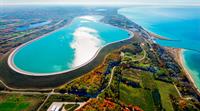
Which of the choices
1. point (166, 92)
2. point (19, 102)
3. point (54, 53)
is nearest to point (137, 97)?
point (166, 92)

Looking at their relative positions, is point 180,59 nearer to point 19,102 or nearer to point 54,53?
point 54,53

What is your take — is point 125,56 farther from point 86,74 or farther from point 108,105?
point 108,105

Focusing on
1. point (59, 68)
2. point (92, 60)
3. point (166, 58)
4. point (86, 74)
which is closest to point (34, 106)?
point (86, 74)

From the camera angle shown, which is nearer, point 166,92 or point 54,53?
point 166,92

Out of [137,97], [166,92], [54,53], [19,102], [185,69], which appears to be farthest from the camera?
[54,53]

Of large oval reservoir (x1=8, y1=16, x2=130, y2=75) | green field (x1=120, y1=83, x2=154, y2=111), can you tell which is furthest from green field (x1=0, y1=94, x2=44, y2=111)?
green field (x1=120, y1=83, x2=154, y2=111)

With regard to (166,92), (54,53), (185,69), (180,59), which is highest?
(54,53)

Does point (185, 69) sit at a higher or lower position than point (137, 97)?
higher

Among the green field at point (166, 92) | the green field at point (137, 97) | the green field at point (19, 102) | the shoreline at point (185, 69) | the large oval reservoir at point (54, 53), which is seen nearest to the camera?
the green field at point (19, 102)

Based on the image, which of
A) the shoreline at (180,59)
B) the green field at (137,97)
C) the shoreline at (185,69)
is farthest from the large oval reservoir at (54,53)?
the shoreline at (185,69)

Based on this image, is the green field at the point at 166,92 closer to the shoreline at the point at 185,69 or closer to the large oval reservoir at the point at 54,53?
the shoreline at the point at 185,69
